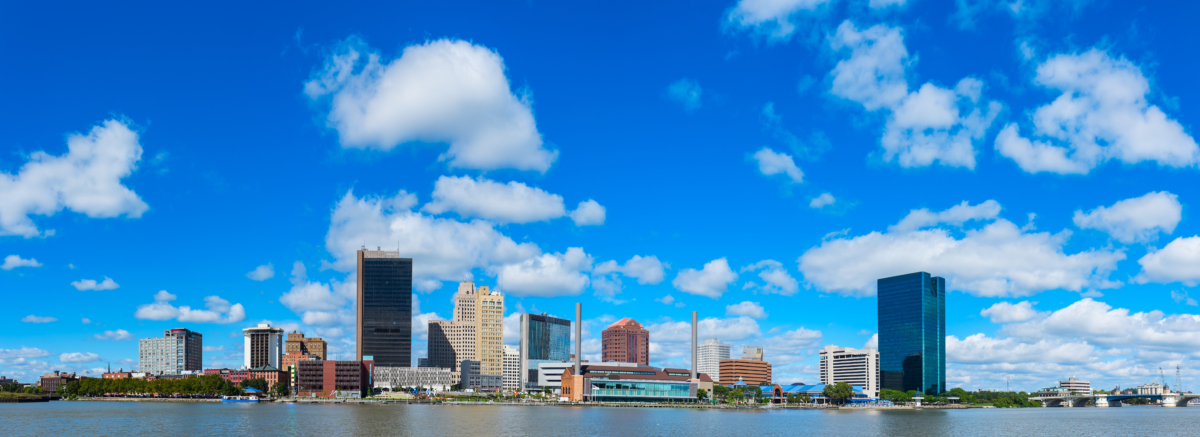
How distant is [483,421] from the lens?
13525cm

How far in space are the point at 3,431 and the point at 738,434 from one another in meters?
91.0

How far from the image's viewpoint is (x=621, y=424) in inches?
5167

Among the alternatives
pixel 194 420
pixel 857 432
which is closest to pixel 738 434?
pixel 857 432

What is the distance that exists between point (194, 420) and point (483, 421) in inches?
1726

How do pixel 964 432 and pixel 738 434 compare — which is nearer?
pixel 738 434

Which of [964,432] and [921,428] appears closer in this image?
[964,432]

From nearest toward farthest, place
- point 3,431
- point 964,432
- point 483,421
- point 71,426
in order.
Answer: point 3,431 < point 71,426 < point 964,432 < point 483,421

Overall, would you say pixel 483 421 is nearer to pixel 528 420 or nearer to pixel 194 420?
pixel 528 420

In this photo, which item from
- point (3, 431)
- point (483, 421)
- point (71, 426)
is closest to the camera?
point (3, 431)

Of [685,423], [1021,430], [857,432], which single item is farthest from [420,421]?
[1021,430]

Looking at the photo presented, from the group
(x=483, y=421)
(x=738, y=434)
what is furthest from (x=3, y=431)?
(x=738, y=434)

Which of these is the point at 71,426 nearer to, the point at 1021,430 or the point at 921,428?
the point at 921,428

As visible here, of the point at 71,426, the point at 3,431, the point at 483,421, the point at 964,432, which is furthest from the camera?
the point at 483,421

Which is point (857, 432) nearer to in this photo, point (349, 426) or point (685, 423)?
point (685, 423)
